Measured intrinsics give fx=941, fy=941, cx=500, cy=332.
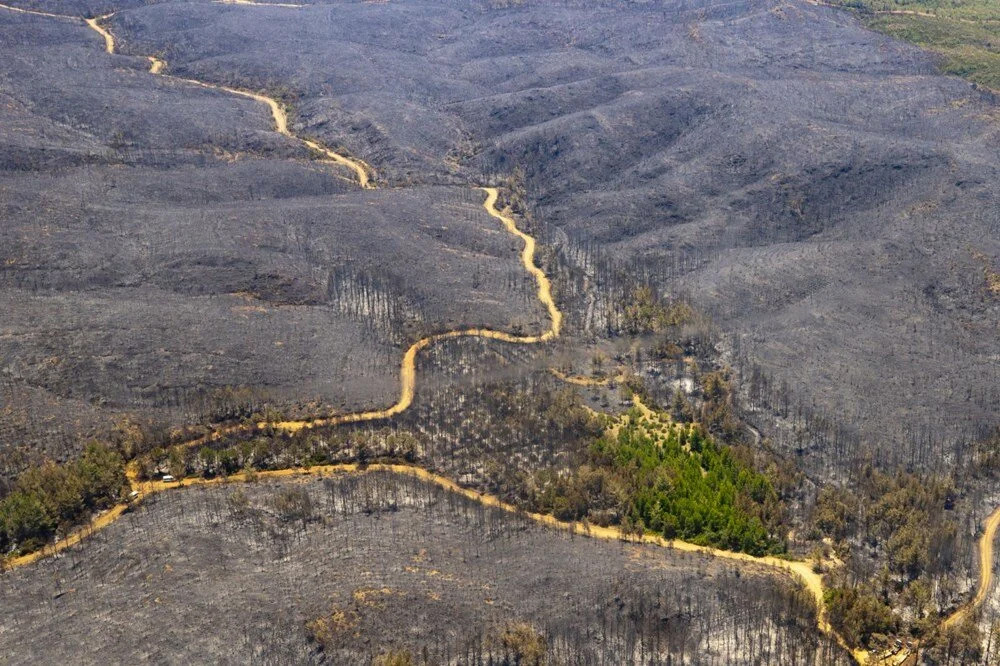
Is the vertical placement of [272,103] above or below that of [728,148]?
below

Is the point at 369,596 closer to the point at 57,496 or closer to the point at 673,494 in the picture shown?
the point at 57,496

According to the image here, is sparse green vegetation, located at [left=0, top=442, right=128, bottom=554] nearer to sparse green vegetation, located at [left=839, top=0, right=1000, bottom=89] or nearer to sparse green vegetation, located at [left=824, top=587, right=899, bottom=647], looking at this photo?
sparse green vegetation, located at [left=824, top=587, right=899, bottom=647]

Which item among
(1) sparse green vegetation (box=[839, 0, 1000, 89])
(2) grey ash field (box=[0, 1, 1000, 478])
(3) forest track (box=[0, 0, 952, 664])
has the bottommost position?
(3) forest track (box=[0, 0, 952, 664])

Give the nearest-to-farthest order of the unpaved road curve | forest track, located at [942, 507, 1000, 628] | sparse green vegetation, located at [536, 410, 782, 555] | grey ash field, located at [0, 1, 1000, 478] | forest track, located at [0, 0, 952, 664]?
forest track, located at [942, 507, 1000, 628] < forest track, located at [0, 0, 952, 664] < sparse green vegetation, located at [536, 410, 782, 555] < grey ash field, located at [0, 1, 1000, 478] < the unpaved road curve

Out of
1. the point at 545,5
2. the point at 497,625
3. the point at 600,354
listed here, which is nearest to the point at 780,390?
the point at 600,354

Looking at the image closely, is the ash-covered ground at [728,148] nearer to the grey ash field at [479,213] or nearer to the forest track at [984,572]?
the grey ash field at [479,213]

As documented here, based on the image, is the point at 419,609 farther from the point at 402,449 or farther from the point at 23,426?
the point at 23,426

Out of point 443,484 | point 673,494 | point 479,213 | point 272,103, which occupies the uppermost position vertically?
point 272,103

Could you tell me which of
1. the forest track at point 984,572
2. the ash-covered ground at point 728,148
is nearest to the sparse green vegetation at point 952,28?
the ash-covered ground at point 728,148

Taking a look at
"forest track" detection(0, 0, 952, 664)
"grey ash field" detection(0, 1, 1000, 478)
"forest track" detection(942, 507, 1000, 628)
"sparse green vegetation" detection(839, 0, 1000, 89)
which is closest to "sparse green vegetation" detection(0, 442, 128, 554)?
"forest track" detection(0, 0, 952, 664)

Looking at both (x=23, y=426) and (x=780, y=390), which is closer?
(x=23, y=426)

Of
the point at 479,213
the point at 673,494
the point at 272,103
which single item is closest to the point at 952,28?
the point at 479,213
